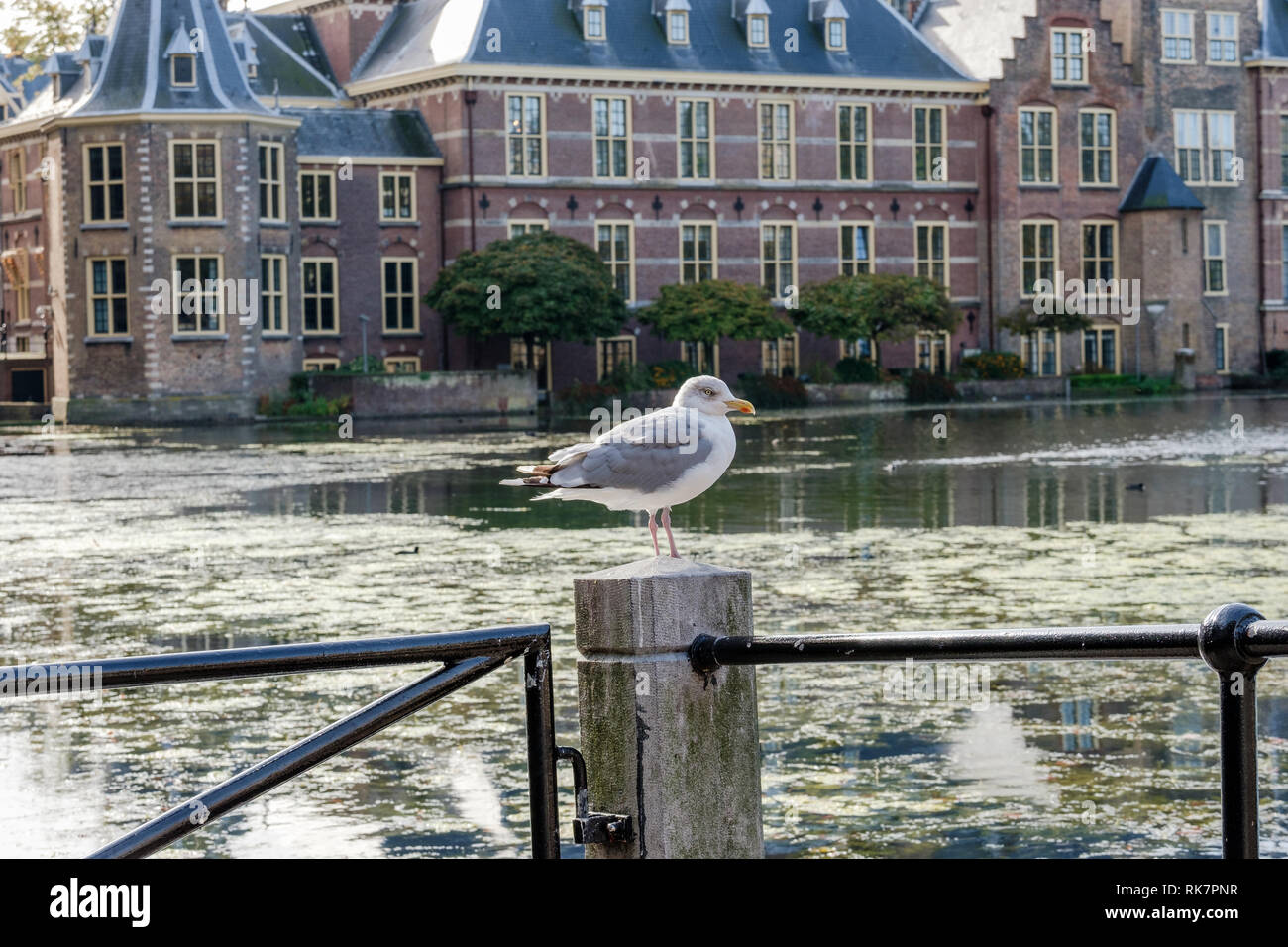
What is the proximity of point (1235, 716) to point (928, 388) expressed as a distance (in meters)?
50.5

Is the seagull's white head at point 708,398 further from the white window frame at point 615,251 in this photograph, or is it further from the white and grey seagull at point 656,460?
the white window frame at point 615,251

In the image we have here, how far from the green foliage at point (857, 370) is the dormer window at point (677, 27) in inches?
393

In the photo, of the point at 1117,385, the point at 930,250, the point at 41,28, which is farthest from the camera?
the point at 930,250

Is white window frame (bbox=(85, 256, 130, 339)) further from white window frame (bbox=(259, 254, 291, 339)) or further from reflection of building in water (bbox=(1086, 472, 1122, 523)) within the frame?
reflection of building in water (bbox=(1086, 472, 1122, 523))

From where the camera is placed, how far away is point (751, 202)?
55.4 metres

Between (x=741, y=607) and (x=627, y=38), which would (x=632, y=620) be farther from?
(x=627, y=38)

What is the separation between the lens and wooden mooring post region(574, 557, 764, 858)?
400cm

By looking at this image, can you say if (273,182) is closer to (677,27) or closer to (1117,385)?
(677,27)

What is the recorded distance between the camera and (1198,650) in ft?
10.5

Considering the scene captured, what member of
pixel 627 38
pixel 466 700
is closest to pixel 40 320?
pixel 627 38

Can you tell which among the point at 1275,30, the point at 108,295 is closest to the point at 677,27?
the point at 108,295

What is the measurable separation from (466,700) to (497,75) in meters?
41.9

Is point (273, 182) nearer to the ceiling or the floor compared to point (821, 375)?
nearer to the ceiling
